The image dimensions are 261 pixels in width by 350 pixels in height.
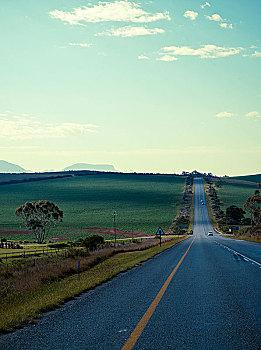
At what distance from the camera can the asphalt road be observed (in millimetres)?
6273

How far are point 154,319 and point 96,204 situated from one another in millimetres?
135277

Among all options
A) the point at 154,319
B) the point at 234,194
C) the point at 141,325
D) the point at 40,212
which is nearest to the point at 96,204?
the point at 40,212

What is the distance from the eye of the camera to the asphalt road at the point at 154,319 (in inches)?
247

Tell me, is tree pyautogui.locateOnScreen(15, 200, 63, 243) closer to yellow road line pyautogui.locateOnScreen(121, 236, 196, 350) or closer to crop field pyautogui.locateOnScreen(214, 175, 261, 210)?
crop field pyautogui.locateOnScreen(214, 175, 261, 210)

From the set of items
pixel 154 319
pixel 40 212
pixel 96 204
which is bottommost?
pixel 154 319

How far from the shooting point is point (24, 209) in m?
89.6

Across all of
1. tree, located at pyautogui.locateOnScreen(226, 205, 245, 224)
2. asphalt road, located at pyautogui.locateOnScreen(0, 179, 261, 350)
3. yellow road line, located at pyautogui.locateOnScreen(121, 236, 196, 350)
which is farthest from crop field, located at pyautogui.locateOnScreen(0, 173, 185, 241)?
yellow road line, located at pyautogui.locateOnScreen(121, 236, 196, 350)

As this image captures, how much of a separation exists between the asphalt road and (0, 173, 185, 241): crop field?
7555 cm

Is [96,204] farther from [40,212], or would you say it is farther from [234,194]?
[234,194]

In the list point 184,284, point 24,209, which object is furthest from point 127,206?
point 184,284

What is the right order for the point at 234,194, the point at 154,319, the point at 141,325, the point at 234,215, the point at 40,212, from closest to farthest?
the point at 141,325
the point at 154,319
the point at 40,212
the point at 234,215
the point at 234,194

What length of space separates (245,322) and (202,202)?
148053 millimetres

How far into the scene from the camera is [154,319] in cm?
777

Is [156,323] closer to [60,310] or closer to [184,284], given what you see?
[60,310]
